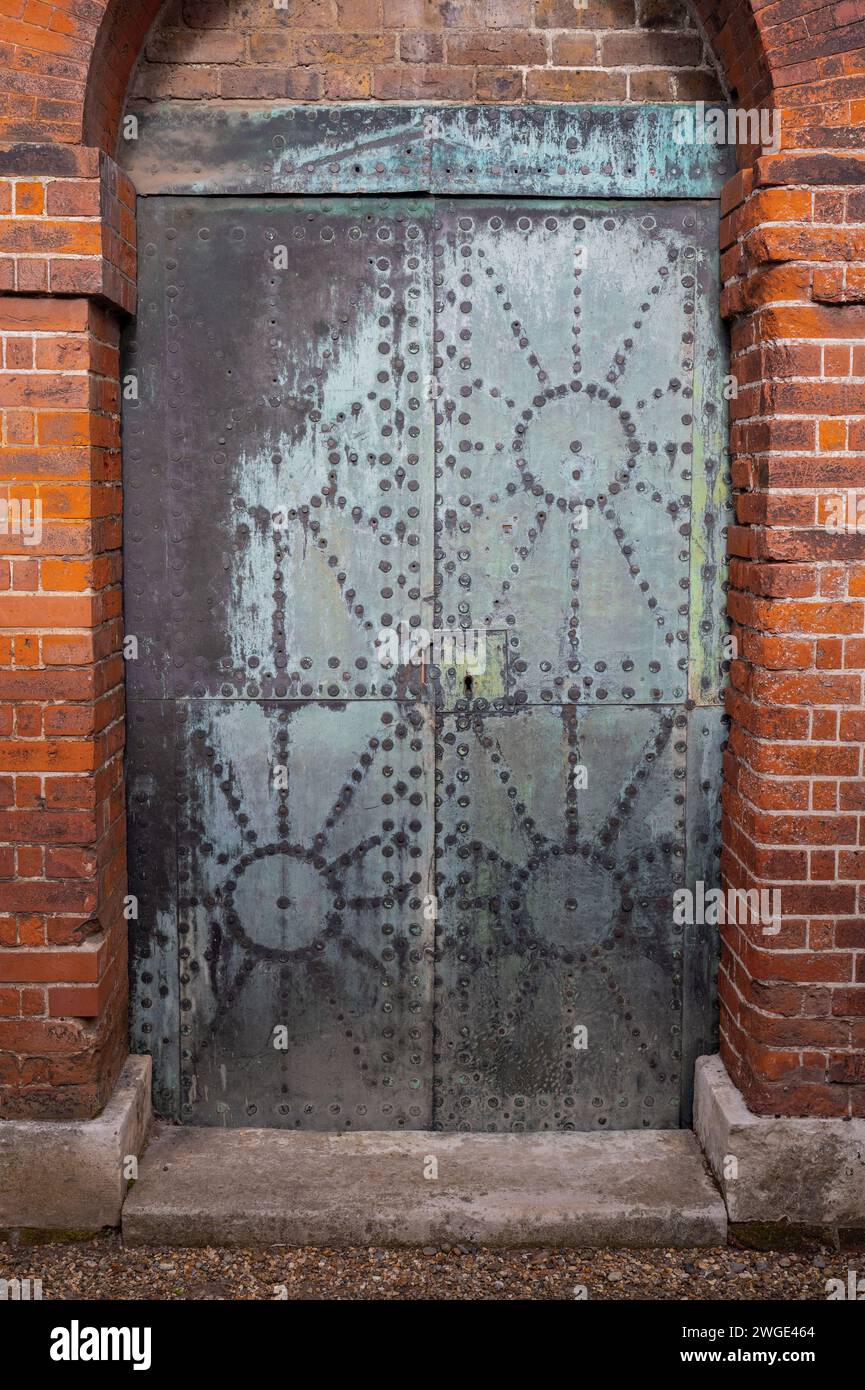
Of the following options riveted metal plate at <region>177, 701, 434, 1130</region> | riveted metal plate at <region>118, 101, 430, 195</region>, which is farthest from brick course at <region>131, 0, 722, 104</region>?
riveted metal plate at <region>177, 701, 434, 1130</region>

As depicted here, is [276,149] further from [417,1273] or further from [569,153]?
[417,1273]

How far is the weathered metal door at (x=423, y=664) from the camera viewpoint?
12.6 ft

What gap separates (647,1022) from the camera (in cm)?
401

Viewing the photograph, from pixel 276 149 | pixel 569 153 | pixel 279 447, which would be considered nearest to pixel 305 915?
pixel 279 447

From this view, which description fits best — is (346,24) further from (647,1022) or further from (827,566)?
(647,1022)

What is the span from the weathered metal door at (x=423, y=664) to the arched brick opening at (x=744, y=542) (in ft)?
0.89

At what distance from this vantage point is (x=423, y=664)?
12.9ft

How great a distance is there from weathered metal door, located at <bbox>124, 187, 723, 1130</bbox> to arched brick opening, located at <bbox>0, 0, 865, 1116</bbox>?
27cm

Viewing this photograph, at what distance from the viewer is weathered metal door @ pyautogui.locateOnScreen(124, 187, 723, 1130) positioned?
3832 millimetres

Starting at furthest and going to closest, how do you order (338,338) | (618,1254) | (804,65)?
(338,338), (618,1254), (804,65)

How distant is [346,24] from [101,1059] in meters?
3.28

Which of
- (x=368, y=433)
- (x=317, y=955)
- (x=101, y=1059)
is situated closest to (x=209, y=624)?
(x=368, y=433)

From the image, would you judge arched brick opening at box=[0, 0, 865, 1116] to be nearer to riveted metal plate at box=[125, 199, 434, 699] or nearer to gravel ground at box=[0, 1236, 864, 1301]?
→ riveted metal plate at box=[125, 199, 434, 699]

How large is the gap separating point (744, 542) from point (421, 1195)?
2.23 m
